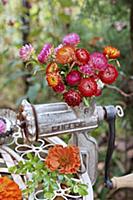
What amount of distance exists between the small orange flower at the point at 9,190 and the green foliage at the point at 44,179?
0.02 m

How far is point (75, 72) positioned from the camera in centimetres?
79

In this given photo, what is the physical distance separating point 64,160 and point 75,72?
0.15 meters

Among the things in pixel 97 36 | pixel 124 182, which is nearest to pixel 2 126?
pixel 124 182

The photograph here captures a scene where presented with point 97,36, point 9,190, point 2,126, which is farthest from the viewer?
point 97,36

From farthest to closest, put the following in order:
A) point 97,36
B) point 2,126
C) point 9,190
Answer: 1. point 97,36
2. point 2,126
3. point 9,190

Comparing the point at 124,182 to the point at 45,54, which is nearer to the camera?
the point at 45,54

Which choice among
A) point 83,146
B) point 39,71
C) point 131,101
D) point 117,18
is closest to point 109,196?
point 131,101

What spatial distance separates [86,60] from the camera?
2.59 ft

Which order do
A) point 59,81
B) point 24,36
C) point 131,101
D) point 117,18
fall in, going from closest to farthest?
point 59,81, point 131,101, point 117,18, point 24,36

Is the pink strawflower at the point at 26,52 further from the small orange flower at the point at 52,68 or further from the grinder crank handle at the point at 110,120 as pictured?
the grinder crank handle at the point at 110,120

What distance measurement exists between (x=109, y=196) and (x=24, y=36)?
2.83ft

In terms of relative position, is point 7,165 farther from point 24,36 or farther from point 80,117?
point 24,36

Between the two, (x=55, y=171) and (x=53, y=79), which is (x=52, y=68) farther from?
(x=55, y=171)

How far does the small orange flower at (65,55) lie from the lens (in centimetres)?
78
